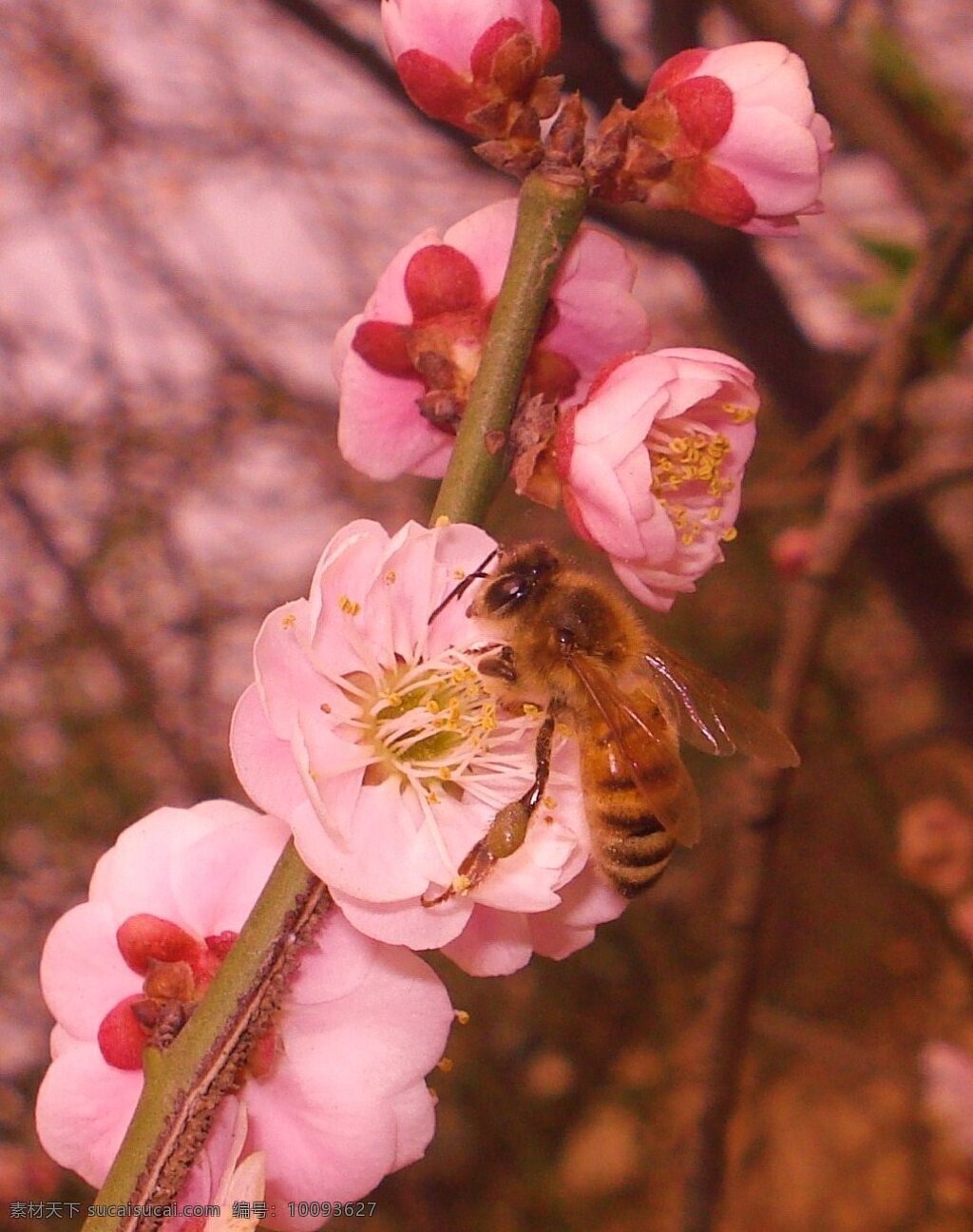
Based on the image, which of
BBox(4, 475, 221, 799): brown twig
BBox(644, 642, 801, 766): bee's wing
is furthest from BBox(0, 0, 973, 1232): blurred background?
BBox(644, 642, 801, 766): bee's wing

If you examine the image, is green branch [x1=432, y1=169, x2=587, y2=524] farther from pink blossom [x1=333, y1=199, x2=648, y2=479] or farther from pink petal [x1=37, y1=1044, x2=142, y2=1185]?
pink petal [x1=37, y1=1044, x2=142, y2=1185]

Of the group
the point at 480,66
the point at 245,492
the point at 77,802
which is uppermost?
the point at 480,66

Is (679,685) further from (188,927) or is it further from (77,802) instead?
(77,802)

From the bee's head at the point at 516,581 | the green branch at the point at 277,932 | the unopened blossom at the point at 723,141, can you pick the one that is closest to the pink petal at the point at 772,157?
the unopened blossom at the point at 723,141

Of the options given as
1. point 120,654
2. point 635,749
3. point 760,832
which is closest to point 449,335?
point 635,749

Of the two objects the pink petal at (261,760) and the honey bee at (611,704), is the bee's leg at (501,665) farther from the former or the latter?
the pink petal at (261,760)

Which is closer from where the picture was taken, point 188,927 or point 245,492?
point 188,927

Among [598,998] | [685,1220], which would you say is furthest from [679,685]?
[598,998]
